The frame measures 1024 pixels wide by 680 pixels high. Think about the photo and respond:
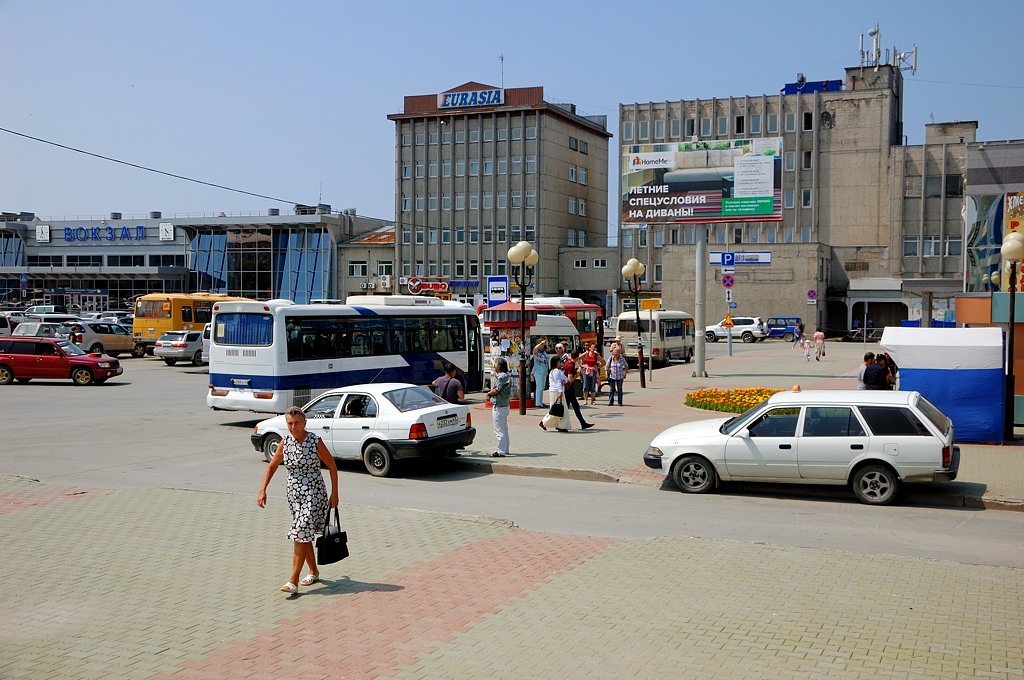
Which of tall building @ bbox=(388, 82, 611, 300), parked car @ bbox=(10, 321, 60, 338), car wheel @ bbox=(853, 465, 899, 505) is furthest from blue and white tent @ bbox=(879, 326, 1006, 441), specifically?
tall building @ bbox=(388, 82, 611, 300)

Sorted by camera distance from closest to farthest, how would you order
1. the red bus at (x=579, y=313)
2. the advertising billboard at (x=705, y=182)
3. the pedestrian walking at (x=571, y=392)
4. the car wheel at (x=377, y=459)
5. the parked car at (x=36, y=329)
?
the car wheel at (x=377, y=459) → the pedestrian walking at (x=571, y=392) → the advertising billboard at (x=705, y=182) → the red bus at (x=579, y=313) → the parked car at (x=36, y=329)

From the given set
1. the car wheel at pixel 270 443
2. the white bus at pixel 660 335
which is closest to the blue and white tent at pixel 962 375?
the car wheel at pixel 270 443

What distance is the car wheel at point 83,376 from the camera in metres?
33.3

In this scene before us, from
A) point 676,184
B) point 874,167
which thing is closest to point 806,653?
point 676,184

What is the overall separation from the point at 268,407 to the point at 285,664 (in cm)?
1542

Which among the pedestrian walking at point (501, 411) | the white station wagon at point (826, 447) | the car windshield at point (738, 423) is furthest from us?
the pedestrian walking at point (501, 411)

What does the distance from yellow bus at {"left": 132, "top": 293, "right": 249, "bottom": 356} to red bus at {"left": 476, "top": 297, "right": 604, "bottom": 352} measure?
1816cm

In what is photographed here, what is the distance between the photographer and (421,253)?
3497 inches

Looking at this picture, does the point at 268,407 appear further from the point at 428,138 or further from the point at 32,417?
the point at 428,138

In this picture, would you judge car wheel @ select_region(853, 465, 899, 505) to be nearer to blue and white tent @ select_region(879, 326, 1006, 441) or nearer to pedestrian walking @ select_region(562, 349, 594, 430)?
blue and white tent @ select_region(879, 326, 1006, 441)

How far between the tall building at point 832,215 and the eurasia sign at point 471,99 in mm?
11583

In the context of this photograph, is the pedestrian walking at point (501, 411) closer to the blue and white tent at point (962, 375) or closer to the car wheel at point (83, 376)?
the blue and white tent at point (962, 375)

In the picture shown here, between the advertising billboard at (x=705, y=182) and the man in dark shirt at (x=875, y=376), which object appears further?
the advertising billboard at (x=705, y=182)

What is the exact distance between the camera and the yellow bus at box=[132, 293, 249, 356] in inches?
1977
